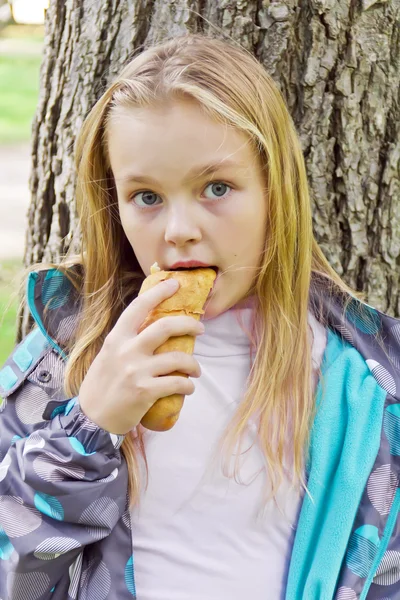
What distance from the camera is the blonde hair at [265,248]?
1.83m

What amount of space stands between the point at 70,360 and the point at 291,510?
2.02 ft

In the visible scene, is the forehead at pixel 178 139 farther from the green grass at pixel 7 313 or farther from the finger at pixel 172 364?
the green grass at pixel 7 313

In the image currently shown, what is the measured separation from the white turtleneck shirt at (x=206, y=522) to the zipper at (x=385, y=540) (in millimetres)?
181

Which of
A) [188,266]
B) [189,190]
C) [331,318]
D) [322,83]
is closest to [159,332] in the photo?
[188,266]

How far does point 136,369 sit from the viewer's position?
1677 millimetres

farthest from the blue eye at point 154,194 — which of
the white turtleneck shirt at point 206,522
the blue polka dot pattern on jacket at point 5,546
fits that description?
the blue polka dot pattern on jacket at point 5,546

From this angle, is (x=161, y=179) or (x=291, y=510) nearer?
(x=161, y=179)

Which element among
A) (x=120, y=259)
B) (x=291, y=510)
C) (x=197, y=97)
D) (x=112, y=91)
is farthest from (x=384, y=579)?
(x=112, y=91)

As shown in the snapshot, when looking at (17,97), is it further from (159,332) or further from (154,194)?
(159,332)

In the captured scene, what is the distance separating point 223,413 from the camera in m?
1.93

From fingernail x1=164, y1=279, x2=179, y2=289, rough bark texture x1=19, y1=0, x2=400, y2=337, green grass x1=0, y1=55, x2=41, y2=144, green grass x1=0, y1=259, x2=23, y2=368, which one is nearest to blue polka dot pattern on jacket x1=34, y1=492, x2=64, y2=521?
fingernail x1=164, y1=279, x2=179, y2=289

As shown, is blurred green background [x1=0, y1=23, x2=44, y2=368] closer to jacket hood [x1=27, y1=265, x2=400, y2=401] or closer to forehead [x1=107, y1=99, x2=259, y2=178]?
jacket hood [x1=27, y1=265, x2=400, y2=401]

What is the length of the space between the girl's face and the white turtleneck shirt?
0.33m

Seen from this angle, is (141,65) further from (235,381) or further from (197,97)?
(235,381)
